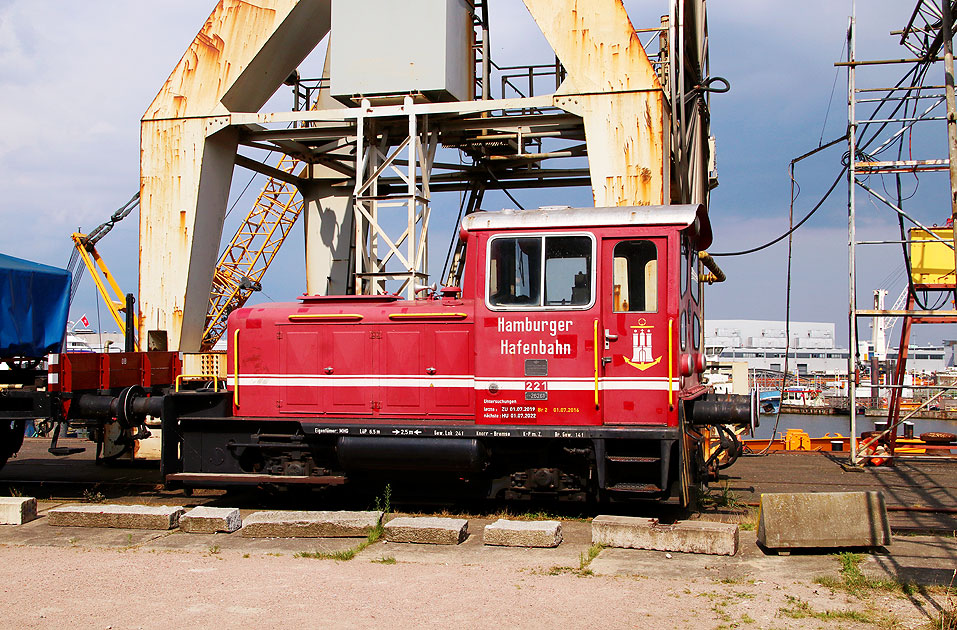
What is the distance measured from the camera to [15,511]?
31.1ft

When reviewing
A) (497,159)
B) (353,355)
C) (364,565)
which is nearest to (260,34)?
(497,159)

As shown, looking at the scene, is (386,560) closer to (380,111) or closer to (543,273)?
(543,273)

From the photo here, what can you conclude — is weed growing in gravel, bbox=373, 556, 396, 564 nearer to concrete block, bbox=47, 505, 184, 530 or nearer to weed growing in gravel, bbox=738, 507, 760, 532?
concrete block, bbox=47, 505, 184, 530

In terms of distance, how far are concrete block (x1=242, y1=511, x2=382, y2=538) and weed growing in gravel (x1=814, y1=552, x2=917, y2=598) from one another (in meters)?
4.31

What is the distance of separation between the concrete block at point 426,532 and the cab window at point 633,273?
9.51ft

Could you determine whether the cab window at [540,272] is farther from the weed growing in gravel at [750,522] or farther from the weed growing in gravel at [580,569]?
the weed growing in gravel at [750,522]

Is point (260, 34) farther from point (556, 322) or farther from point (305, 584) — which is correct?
point (305, 584)

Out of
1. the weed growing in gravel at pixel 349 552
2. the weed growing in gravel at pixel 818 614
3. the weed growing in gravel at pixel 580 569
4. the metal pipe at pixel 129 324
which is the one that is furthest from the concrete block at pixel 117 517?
the weed growing in gravel at pixel 818 614

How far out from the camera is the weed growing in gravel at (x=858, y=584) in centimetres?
634

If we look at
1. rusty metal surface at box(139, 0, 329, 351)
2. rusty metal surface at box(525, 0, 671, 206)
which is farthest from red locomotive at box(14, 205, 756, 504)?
rusty metal surface at box(139, 0, 329, 351)

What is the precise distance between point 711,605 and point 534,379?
3.44 metres

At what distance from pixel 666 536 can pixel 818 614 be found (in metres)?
1.97

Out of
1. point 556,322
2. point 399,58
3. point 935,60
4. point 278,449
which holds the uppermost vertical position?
point 399,58

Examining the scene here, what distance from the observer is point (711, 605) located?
6.16m
